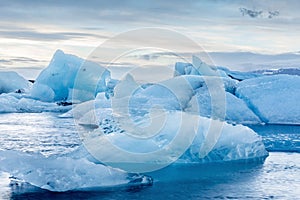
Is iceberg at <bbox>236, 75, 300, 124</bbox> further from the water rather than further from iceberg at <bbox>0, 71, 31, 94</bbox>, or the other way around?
iceberg at <bbox>0, 71, 31, 94</bbox>

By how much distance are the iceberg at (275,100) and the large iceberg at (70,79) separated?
522 inches

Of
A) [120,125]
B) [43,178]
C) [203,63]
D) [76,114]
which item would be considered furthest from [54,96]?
[43,178]

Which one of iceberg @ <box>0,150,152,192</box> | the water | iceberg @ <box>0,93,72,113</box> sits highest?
iceberg @ <box>0,150,152,192</box>

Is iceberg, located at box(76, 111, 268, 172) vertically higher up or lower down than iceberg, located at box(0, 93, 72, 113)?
higher up

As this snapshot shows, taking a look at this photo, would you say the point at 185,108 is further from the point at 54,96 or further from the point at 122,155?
the point at 54,96

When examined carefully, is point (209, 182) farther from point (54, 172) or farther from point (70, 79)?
point (70, 79)

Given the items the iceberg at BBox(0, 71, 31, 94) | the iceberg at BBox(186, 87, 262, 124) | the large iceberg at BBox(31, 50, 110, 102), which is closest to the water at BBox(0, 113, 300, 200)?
the iceberg at BBox(186, 87, 262, 124)

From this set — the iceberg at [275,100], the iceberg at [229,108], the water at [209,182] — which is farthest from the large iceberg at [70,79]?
the water at [209,182]

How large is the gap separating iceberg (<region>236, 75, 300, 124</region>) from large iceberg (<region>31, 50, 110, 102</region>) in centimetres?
1326

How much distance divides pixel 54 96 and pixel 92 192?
96.8ft

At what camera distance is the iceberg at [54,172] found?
8.88 m

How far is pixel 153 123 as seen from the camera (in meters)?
12.8

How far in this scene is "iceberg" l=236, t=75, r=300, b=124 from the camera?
23703mm

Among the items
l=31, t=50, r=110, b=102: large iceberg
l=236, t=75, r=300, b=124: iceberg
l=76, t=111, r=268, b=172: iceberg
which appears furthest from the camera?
l=31, t=50, r=110, b=102: large iceberg
